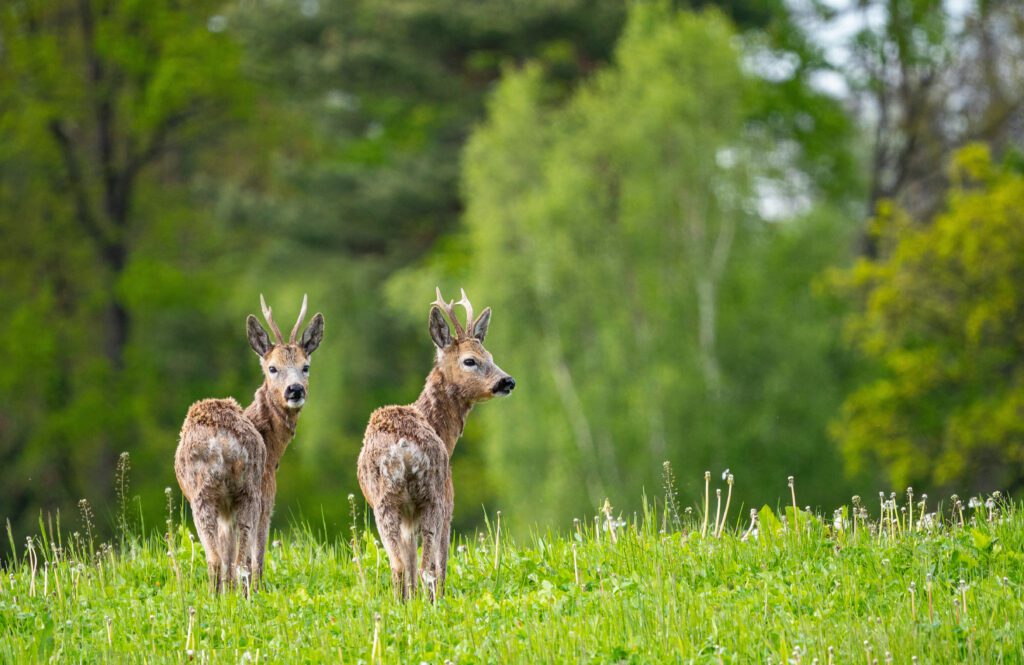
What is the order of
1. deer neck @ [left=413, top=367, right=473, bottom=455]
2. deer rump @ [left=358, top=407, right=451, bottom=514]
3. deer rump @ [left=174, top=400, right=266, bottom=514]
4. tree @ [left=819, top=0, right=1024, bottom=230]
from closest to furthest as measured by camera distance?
deer rump @ [left=358, top=407, right=451, bottom=514]
deer rump @ [left=174, top=400, right=266, bottom=514]
deer neck @ [left=413, top=367, right=473, bottom=455]
tree @ [left=819, top=0, right=1024, bottom=230]

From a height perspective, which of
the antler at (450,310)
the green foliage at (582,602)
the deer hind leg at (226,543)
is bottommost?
the green foliage at (582,602)

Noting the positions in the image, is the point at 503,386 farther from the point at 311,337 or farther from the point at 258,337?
the point at 258,337

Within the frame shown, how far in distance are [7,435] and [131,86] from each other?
9779mm

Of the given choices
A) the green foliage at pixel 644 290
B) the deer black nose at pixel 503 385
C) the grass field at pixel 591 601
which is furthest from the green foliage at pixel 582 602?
the green foliage at pixel 644 290

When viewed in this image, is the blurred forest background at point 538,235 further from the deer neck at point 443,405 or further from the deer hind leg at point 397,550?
the deer hind leg at point 397,550

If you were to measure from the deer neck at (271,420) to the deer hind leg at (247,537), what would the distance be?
0.77 metres

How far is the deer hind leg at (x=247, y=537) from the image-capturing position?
9.77 meters

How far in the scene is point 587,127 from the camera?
33875 millimetres

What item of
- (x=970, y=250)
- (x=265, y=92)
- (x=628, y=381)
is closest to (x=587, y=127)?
(x=628, y=381)

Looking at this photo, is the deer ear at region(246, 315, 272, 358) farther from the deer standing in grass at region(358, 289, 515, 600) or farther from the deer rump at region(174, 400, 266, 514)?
the deer standing in grass at region(358, 289, 515, 600)

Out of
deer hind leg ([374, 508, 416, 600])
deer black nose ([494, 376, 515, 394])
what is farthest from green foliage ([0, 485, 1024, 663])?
deer black nose ([494, 376, 515, 394])

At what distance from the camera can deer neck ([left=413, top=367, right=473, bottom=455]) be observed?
10.6 meters

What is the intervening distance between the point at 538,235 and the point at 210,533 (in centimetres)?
2338

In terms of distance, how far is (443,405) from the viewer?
10664mm
